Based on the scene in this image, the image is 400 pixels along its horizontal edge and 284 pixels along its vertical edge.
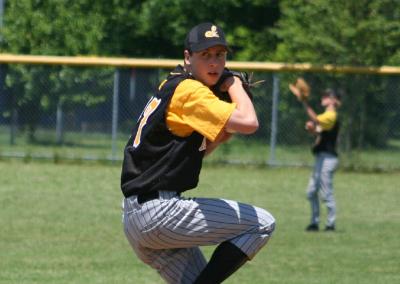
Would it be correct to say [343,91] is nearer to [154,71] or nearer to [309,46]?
[309,46]

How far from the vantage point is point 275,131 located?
21.6 meters

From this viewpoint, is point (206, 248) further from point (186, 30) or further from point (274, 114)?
point (186, 30)

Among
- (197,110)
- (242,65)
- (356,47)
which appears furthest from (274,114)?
(197,110)

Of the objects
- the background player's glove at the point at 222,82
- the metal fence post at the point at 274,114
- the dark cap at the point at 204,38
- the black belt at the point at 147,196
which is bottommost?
the metal fence post at the point at 274,114

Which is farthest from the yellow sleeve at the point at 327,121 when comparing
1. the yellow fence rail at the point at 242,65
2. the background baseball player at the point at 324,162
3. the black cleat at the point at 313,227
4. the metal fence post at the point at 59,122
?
the metal fence post at the point at 59,122

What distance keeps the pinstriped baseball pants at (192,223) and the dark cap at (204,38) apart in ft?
2.69

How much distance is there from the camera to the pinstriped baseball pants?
5785 mm

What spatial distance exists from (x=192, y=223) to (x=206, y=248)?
5.99 m

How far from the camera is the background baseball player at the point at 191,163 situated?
224 inches

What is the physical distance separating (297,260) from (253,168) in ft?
34.2

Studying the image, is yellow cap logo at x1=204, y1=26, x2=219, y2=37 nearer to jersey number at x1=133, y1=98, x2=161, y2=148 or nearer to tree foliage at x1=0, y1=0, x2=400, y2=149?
jersey number at x1=133, y1=98, x2=161, y2=148

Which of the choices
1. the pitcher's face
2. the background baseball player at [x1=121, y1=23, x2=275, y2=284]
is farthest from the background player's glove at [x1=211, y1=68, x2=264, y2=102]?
the pitcher's face

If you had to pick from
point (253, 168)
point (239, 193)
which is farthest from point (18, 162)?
point (239, 193)

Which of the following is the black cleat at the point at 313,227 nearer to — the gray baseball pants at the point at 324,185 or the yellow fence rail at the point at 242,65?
the gray baseball pants at the point at 324,185
